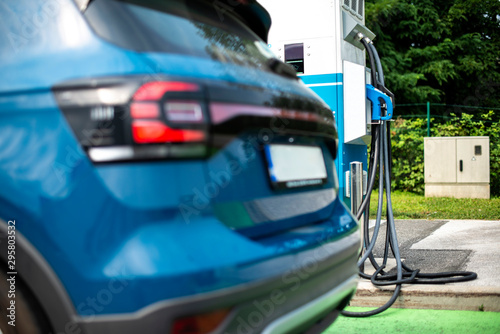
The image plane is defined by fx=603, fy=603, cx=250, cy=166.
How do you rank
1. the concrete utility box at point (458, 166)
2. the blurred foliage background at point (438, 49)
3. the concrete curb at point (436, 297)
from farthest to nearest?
the blurred foliage background at point (438, 49)
the concrete utility box at point (458, 166)
the concrete curb at point (436, 297)

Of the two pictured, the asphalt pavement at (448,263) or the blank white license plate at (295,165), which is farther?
the asphalt pavement at (448,263)

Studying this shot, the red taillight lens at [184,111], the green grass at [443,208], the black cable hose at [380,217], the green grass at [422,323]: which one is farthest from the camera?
the green grass at [443,208]

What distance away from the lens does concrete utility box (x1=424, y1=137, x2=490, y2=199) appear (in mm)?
12688

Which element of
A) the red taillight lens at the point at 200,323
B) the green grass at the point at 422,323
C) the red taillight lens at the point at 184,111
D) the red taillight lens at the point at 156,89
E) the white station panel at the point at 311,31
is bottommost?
the green grass at the point at 422,323

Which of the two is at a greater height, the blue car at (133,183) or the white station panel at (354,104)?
the white station panel at (354,104)

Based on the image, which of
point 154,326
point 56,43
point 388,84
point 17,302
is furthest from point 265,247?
point 388,84

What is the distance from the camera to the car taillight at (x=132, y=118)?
183 cm

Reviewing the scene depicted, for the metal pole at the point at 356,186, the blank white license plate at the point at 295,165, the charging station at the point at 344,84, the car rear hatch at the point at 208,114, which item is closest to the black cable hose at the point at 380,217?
the charging station at the point at 344,84

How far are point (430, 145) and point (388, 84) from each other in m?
8.32

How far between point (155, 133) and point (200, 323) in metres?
0.59

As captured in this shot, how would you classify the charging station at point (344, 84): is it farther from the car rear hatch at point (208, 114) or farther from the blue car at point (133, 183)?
the blue car at point (133, 183)

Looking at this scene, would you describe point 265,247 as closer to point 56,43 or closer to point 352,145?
point 56,43

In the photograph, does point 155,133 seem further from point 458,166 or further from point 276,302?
point 458,166

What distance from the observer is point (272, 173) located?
2254 mm
